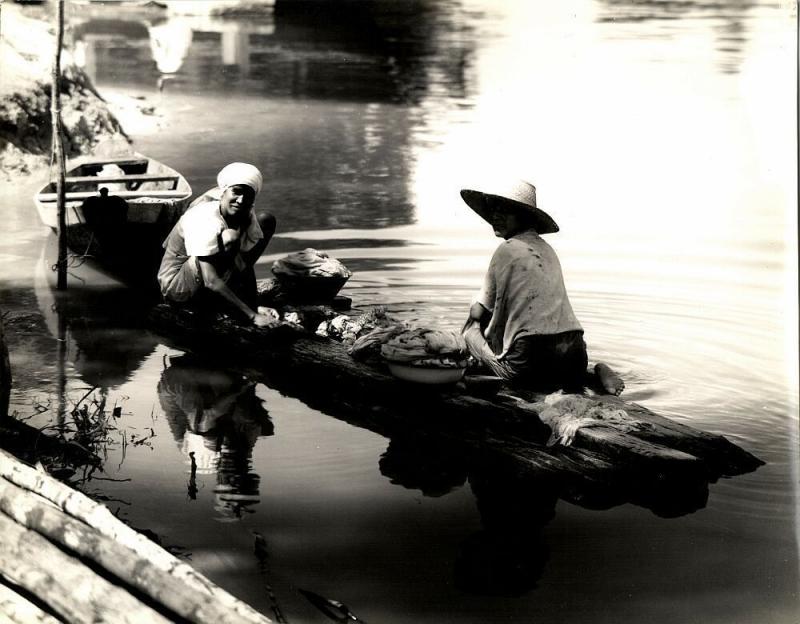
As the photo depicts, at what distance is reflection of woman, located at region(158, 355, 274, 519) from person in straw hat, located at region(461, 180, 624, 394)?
4.22 feet

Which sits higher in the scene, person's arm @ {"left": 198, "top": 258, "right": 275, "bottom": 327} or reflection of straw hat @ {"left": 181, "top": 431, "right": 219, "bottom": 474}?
person's arm @ {"left": 198, "top": 258, "right": 275, "bottom": 327}

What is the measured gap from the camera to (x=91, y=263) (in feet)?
28.9

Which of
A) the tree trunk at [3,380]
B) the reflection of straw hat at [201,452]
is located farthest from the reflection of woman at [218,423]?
the tree trunk at [3,380]

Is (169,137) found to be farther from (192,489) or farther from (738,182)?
(192,489)

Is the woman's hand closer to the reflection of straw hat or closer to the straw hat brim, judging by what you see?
the reflection of straw hat

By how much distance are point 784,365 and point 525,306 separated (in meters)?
2.20

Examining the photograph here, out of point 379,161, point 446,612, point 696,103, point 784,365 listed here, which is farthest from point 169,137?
point 446,612

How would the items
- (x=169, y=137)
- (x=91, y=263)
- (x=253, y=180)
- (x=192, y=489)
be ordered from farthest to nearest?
(x=169, y=137) → (x=91, y=263) → (x=253, y=180) → (x=192, y=489)

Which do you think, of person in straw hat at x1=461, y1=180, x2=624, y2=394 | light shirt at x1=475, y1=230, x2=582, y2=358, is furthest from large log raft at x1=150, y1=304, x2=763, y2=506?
light shirt at x1=475, y1=230, x2=582, y2=358

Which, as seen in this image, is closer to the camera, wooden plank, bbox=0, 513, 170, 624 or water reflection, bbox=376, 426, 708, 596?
wooden plank, bbox=0, 513, 170, 624

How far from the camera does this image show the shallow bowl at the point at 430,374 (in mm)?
5004

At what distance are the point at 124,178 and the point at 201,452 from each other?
4962 millimetres

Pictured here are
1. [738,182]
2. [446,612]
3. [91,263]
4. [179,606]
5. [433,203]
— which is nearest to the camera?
[179,606]

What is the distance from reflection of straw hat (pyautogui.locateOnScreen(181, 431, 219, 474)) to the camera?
196 inches
